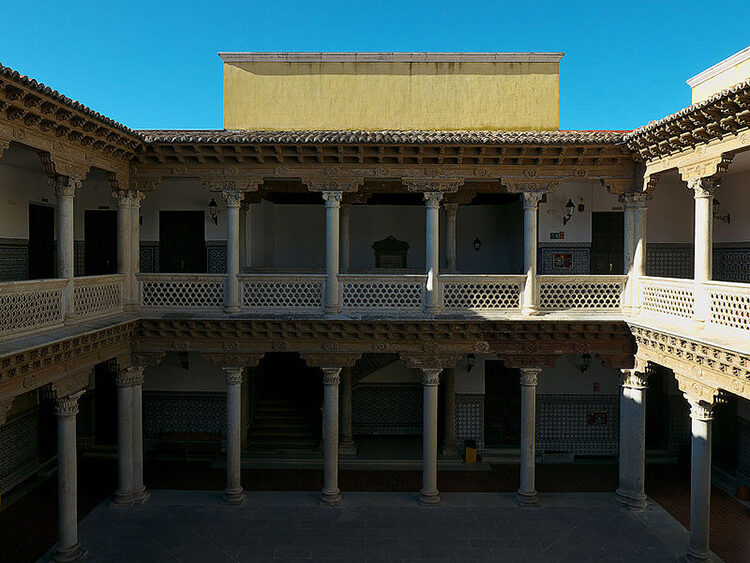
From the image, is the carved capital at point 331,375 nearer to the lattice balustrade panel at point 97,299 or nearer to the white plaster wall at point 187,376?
the white plaster wall at point 187,376

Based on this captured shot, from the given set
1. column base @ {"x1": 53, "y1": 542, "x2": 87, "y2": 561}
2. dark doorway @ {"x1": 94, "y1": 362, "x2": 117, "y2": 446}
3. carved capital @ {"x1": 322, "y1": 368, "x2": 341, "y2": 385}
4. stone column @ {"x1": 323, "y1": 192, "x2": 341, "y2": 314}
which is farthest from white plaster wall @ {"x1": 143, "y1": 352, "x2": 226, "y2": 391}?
column base @ {"x1": 53, "y1": 542, "x2": 87, "y2": 561}

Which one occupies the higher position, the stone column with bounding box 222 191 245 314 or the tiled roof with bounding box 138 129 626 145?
the tiled roof with bounding box 138 129 626 145

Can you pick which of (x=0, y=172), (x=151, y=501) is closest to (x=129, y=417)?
(x=151, y=501)

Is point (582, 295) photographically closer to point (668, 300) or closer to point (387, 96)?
point (668, 300)

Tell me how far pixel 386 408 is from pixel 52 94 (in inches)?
355

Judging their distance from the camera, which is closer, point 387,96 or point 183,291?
point 183,291

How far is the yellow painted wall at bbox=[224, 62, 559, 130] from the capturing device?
39.8 feet

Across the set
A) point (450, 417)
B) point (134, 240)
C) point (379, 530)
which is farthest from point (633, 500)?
point (134, 240)

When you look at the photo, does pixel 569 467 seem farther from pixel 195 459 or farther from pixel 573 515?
pixel 195 459

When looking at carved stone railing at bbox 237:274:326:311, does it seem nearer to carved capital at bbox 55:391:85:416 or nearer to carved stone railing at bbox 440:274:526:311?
carved stone railing at bbox 440:274:526:311

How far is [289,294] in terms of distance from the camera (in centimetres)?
957

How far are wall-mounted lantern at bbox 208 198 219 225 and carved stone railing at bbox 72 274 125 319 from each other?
246 cm

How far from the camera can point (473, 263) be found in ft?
45.1

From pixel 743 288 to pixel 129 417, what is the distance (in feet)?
30.3
